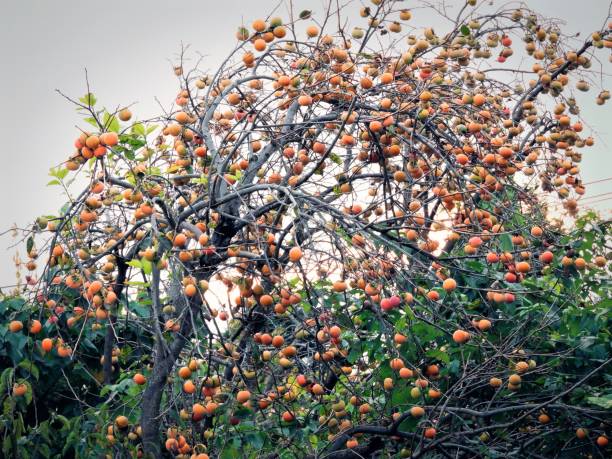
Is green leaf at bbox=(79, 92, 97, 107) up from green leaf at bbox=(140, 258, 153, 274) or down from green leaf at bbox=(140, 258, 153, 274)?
up

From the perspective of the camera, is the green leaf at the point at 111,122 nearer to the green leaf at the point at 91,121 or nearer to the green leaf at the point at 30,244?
the green leaf at the point at 91,121

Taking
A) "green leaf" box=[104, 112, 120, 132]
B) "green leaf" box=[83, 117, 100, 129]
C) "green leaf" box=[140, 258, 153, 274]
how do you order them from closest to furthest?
"green leaf" box=[140, 258, 153, 274]
"green leaf" box=[104, 112, 120, 132]
"green leaf" box=[83, 117, 100, 129]

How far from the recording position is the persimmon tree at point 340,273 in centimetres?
314

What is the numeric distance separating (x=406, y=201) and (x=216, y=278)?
104 centimetres

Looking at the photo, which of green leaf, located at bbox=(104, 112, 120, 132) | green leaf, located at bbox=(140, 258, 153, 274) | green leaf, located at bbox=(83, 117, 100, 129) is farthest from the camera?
green leaf, located at bbox=(83, 117, 100, 129)

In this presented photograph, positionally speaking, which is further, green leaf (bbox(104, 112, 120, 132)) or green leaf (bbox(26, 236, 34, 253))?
green leaf (bbox(26, 236, 34, 253))

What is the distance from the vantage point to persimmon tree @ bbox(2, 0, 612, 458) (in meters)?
3.14

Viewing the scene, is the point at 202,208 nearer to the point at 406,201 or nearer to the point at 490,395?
the point at 406,201

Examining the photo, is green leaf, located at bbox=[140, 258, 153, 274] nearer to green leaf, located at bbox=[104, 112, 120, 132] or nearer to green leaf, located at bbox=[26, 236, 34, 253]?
green leaf, located at bbox=[104, 112, 120, 132]

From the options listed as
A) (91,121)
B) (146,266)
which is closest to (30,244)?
(91,121)

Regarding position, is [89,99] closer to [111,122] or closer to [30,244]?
[111,122]

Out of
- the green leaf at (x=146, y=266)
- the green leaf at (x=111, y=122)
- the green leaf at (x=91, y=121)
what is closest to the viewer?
the green leaf at (x=146, y=266)

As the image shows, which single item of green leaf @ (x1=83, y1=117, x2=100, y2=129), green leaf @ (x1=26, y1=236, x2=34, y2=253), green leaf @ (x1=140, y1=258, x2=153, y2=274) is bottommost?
green leaf @ (x1=140, y1=258, x2=153, y2=274)

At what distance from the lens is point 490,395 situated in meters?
4.11
